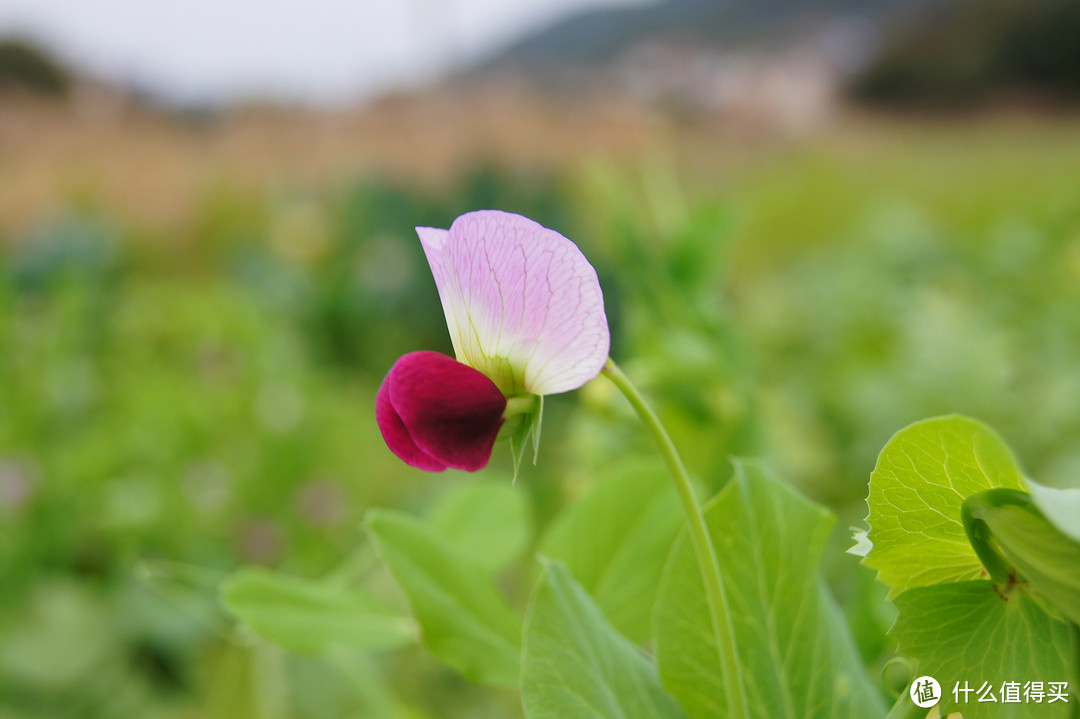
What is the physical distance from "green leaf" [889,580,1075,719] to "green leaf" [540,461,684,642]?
0.25ft

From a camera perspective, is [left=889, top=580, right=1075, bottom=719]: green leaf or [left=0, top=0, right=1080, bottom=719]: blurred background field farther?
[left=0, top=0, right=1080, bottom=719]: blurred background field

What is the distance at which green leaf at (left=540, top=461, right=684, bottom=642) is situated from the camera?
20cm

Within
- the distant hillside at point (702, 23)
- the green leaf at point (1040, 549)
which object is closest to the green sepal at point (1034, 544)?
the green leaf at point (1040, 549)

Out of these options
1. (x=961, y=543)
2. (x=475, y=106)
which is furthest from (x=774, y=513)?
(x=475, y=106)

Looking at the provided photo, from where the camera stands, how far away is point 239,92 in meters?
4.61

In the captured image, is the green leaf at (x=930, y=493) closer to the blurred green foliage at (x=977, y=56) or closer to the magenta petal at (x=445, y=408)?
the magenta petal at (x=445, y=408)

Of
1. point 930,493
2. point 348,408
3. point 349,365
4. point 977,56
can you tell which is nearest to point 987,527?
point 930,493

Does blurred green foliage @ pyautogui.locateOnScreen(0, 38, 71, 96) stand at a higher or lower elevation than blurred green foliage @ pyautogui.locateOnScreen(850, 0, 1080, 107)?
higher

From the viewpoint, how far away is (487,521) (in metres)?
0.24

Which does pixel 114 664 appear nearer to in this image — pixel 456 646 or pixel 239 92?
pixel 456 646

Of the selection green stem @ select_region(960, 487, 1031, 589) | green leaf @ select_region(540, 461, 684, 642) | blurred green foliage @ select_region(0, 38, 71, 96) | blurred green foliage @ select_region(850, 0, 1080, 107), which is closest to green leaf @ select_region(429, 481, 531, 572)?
green leaf @ select_region(540, 461, 684, 642)

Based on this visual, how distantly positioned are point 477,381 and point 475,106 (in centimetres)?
454

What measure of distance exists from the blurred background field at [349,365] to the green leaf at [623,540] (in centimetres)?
5

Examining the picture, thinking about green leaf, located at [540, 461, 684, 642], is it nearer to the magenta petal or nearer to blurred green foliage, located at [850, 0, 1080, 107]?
the magenta petal
